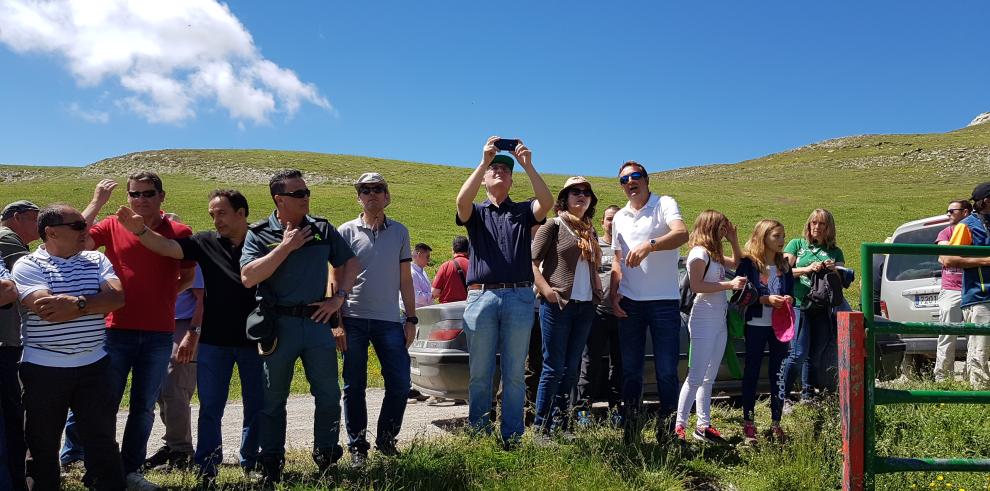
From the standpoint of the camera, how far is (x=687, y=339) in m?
6.57

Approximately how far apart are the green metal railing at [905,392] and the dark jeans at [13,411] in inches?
179

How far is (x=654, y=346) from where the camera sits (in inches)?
201

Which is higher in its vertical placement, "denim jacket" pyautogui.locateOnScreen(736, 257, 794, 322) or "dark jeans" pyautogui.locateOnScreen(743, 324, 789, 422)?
"denim jacket" pyautogui.locateOnScreen(736, 257, 794, 322)

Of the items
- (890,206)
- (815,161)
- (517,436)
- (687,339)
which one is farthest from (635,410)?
(815,161)

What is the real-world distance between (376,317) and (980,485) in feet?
12.5

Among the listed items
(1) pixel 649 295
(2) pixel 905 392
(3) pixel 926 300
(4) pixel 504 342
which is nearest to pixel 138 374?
(4) pixel 504 342

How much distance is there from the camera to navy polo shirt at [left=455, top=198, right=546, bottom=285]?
4.78 metres

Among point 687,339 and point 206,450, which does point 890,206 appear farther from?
point 206,450

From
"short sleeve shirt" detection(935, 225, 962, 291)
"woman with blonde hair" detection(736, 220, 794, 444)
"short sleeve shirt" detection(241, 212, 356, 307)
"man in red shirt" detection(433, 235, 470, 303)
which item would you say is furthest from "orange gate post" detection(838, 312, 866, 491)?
"man in red shirt" detection(433, 235, 470, 303)

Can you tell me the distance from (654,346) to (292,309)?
252 cm

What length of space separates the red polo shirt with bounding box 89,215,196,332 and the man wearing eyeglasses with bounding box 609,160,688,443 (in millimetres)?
3031

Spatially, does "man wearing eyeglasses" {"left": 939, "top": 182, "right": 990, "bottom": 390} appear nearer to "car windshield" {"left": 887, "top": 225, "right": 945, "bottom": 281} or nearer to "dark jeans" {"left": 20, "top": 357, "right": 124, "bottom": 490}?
"car windshield" {"left": 887, "top": 225, "right": 945, "bottom": 281}

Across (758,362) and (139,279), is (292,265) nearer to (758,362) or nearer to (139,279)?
(139,279)

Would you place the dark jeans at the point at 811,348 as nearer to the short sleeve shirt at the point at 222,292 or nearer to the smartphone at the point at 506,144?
the smartphone at the point at 506,144
